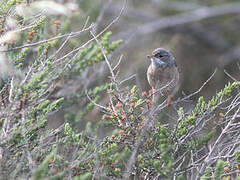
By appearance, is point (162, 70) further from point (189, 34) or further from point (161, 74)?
point (189, 34)

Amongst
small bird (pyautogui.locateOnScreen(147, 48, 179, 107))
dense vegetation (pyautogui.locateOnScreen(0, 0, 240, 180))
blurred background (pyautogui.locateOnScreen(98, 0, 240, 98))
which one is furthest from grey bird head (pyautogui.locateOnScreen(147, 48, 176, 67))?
blurred background (pyautogui.locateOnScreen(98, 0, 240, 98))

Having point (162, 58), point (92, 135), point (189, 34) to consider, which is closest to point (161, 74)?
point (162, 58)

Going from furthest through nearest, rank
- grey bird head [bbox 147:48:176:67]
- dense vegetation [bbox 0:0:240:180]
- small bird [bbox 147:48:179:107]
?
grey bird head [bbox 147:48:176:67]
small bird [bbox 147:48:179:107]
dense vegetation [bbox 0:0:240:180]

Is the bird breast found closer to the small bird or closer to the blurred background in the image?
the small bird

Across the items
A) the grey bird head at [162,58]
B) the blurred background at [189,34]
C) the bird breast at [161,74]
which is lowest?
the blurred background at [189,34]

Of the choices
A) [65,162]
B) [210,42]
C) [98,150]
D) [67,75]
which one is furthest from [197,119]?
[210,42]

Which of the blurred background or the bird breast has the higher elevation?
the bird breast

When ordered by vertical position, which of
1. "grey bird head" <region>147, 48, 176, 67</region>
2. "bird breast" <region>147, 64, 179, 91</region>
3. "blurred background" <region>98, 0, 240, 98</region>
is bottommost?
"blurred background" <region>98, 0, 240, 98</region>

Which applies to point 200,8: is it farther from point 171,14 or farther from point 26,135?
point 26,135

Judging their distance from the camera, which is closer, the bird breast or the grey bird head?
the bird breast

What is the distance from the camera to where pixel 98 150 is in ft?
14.0

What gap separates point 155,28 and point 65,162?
24.6 ft

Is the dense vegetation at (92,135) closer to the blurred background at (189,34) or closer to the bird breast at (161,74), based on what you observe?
the bird breast at (161,74)

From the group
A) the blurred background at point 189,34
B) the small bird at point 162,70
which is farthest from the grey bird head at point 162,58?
the blurred background at point 189,34
